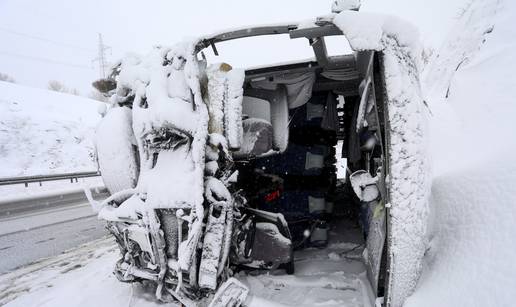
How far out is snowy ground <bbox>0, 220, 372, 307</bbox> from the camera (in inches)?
113

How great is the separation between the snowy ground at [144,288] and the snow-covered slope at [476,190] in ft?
3.34

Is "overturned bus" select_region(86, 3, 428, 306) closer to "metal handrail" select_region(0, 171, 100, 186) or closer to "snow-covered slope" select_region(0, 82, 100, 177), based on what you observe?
"metal handrail" select_region(0, 171, 100, 186)

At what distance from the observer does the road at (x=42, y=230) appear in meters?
5.39

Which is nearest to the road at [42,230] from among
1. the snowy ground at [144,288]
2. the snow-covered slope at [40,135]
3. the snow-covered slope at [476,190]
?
the snowy ground at [144,288]

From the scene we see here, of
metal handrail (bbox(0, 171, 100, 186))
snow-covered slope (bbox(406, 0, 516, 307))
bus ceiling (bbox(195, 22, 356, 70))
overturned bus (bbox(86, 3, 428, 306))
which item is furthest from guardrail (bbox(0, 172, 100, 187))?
snow-covered slope (bbox(406, 0, 516, 307))

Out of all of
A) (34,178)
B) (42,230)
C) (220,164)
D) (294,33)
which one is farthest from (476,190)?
(34,178)

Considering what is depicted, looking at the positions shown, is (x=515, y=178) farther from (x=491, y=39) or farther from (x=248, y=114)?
(x=248, y=114)

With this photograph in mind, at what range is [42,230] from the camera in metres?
7.19

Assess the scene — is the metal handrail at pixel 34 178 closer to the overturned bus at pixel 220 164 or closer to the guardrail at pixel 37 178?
the guardrail at pixel 37 178

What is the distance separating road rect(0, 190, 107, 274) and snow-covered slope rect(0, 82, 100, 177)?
860 cm

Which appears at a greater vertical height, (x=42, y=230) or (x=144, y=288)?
(x=144, y=288)

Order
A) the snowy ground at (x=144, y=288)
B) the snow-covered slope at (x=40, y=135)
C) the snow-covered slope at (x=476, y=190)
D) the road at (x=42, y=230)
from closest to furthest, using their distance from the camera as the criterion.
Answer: the snow-covered slope at (x=476, y=190)
the snowy ground at (x=144, y=288)
the road at (x=42, y=230)
the snow-covered slope at (x=40, y=135)

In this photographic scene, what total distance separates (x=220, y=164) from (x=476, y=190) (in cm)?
209

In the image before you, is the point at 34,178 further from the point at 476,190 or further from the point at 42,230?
the point at 476,190
